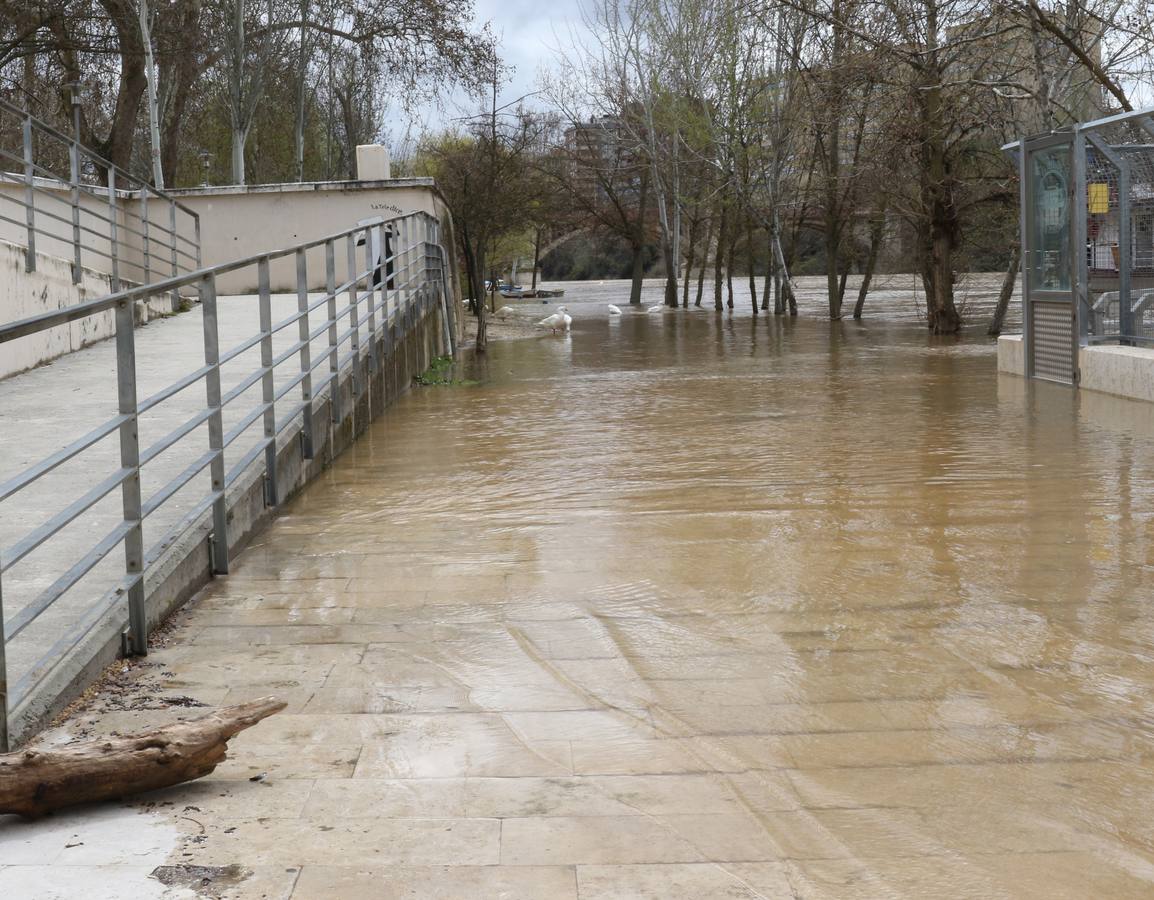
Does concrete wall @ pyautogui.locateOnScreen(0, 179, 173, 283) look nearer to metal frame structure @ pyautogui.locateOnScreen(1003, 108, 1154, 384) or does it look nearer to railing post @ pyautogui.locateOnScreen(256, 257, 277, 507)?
railing post @ pyautogui.locateOnScreen(256, 257, 277, 507)

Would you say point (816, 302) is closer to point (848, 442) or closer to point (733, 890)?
point (848, 442)

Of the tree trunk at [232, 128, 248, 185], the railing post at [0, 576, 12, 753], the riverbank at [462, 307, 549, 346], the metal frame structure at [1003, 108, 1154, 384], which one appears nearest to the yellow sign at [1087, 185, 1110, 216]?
the metal frame structure at [1003, 108, 1154, 384]

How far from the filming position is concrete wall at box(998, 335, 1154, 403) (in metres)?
12.0

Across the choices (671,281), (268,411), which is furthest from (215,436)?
(671,281)

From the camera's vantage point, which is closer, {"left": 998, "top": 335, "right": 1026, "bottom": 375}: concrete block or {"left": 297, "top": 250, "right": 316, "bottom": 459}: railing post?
{"left": 297, "top": 250, "right": 316, "bottom": 459}: railing post

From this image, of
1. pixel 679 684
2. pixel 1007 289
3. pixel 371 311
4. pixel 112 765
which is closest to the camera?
pixel 112 765

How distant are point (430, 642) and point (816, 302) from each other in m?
41.0

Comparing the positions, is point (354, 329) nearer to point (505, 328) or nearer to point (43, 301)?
point (43, 301)

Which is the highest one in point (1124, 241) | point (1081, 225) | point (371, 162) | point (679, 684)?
point (371, 162)

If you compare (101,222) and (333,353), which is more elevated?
(101,222)

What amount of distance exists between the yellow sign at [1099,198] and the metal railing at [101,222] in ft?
30.3

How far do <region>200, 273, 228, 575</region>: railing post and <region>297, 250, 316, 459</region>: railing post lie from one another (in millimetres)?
2244

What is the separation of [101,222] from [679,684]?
1752cm

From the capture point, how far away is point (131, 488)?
4.96 m
